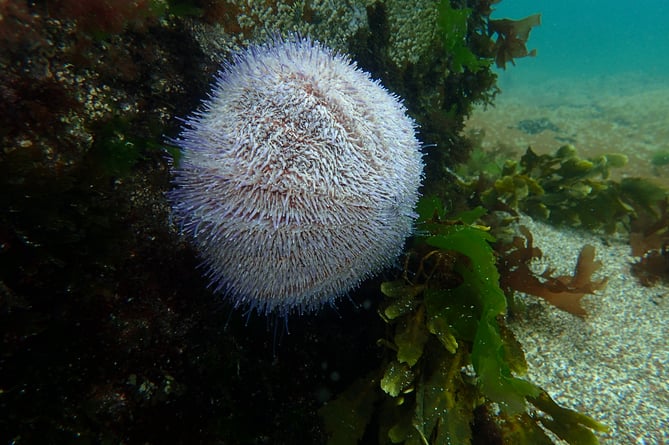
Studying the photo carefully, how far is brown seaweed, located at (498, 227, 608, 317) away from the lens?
11.0 feet

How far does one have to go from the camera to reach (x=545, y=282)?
3.51 metres

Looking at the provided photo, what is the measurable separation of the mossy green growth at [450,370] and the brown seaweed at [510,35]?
3.36 m

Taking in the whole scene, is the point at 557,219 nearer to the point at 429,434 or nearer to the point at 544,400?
the point at 544,400

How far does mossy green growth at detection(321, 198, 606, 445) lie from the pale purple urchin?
1.89 feet

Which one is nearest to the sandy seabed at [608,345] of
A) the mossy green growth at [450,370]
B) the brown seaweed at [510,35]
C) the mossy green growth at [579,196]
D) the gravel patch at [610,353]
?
the gravel patch at [610,353]

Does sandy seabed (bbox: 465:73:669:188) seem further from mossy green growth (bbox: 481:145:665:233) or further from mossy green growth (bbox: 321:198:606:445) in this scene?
mossy green growth (bbox: 321:198:606:445)

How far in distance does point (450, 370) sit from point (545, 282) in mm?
1761

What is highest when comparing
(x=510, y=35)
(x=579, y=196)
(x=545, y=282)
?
(x=510, y=35)

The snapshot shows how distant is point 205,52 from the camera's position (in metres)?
2.55

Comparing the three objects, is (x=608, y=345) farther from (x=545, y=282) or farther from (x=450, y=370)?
(x=450, y=370)

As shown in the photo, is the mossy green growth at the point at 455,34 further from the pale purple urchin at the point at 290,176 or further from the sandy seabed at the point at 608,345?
the sandy seabed at the point at 608,345

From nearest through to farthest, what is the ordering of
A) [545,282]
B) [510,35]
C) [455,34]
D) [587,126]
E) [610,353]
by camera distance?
[610,353]
[545,282]
[455,34]
[510,35]
[587,126]

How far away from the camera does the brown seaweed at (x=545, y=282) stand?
3348 millimetres

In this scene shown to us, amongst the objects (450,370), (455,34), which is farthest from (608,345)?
(455,34)
